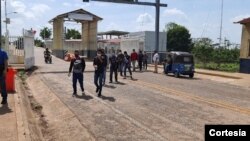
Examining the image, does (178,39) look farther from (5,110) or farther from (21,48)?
(5,110)

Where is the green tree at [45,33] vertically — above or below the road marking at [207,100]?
above

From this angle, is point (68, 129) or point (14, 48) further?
point (14, 48)

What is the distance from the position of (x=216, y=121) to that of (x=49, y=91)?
9.52 meters

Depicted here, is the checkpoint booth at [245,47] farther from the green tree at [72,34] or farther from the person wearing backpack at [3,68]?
the green tree at [72,34]

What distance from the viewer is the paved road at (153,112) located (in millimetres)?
9797

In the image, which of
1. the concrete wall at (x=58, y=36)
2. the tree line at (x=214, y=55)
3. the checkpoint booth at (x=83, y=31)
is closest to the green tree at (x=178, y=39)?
the checkpoint booth at (x=83, y=31)

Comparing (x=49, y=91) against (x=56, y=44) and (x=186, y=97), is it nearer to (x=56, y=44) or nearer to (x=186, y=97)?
(x=186, y=97)

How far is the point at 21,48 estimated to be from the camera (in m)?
30.5

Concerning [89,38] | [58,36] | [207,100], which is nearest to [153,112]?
[207,100]

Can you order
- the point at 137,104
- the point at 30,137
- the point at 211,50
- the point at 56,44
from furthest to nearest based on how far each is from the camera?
the point at 56,44, the point at 211,50, the point at 137,104, the point at 30,137

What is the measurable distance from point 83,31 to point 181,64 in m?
30.9

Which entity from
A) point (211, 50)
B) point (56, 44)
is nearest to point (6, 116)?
point (211, 50)

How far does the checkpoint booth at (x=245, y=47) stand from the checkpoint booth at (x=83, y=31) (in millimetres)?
24302

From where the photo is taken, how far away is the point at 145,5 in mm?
33844
